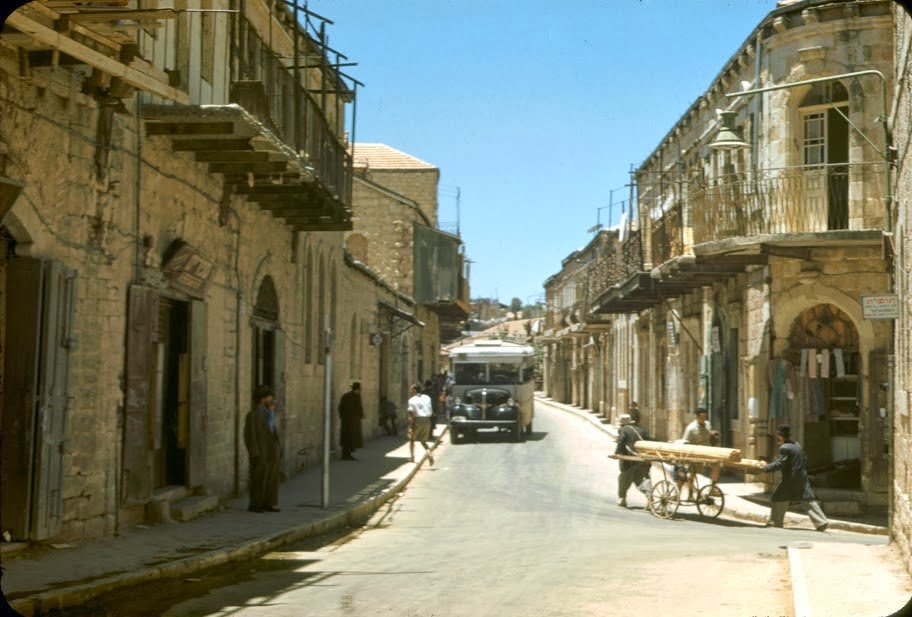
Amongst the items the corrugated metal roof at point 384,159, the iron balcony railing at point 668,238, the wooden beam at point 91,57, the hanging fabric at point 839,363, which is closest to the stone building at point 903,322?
the hanging fabric at point 839,363

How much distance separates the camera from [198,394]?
568 inches

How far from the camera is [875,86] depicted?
19.3 meters

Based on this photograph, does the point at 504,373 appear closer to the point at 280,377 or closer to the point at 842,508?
the point at 280,377

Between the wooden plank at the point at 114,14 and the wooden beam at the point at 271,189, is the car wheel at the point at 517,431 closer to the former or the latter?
the wooden beam at the point at 271,189

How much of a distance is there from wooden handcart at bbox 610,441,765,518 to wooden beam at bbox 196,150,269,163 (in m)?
7.33

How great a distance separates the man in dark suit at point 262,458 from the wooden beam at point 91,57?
5.32 m

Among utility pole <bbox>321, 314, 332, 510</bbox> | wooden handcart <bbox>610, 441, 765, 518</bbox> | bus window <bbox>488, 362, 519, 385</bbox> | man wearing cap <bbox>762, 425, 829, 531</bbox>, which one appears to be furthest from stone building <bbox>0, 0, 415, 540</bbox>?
bus window <bbox>488, 362, 519, 385</bbox>

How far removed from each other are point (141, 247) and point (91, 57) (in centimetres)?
349

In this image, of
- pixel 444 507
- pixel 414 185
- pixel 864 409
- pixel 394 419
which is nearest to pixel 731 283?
pixel 864 409

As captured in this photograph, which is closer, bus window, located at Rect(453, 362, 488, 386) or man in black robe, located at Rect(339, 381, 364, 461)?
man in black robe, located at Rect(339, 381, 364, 461)

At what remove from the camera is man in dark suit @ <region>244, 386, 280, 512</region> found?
49.9 ft

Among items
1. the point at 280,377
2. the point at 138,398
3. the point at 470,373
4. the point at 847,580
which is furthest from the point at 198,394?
the point at 470,373

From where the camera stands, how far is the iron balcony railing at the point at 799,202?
19141 millimetres

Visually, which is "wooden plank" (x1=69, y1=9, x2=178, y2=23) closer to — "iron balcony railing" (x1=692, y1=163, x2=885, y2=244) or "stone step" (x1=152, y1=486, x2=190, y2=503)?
"stone step" (x1=152, y1=486, x2=190, y2=503)
